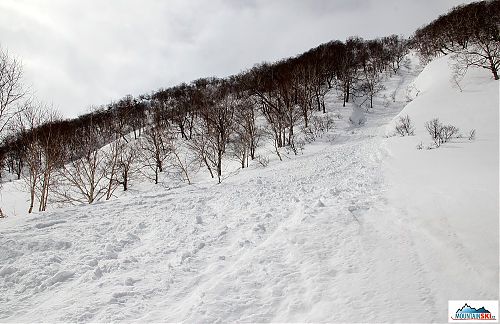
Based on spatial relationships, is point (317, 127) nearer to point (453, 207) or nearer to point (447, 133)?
point (447, 133)

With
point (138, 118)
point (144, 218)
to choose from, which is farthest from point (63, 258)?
point (138, 118)

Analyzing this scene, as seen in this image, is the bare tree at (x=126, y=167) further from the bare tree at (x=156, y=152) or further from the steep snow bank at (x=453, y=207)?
the steep snow bank at (x=453, y=207)

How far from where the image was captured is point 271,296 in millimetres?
3770

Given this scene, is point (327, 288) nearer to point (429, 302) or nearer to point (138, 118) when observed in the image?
point (429, 302)

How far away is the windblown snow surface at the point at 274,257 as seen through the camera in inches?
140

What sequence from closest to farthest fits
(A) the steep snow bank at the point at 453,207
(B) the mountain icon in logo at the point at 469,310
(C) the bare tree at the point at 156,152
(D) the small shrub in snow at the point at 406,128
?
(B) the mountain icon in logo at the point at 469,310 < (A) the steep snow bank at the point at 453,207 < (D) the small shrub in snow at the point at 406,128 < (C) the bare tree at the point at 156,152

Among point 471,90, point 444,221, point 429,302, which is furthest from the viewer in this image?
point 471,90

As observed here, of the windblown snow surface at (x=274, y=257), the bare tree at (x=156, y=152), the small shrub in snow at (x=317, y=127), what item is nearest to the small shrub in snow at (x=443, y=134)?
the windblown snow surface at (x=274, y=257)

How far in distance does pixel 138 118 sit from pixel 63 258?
59992 millimetres

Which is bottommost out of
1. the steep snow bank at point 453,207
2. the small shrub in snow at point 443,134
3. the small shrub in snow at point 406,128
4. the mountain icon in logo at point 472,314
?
the mountain icon in logo at point 472,314

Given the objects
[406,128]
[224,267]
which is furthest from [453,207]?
[406,128]

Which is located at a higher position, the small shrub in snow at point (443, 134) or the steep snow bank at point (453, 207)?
the small shrub in snow at point (443, 134)

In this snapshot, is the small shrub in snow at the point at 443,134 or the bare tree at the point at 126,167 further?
the bare tree at the point at 126,167

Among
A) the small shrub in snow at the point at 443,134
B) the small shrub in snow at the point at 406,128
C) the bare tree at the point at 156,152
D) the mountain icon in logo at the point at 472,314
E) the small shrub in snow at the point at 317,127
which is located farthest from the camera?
the small shrub in snow at the point at 317,127
